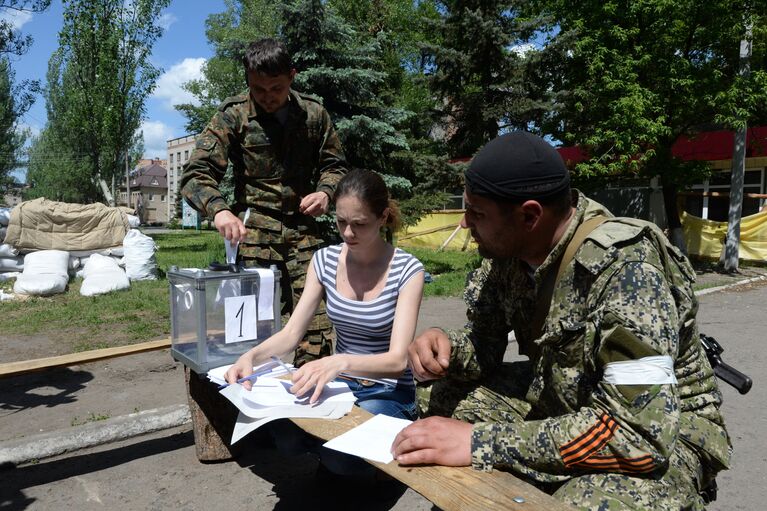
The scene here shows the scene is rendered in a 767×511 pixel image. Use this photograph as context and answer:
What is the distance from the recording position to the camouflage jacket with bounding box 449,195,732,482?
4.47 feet

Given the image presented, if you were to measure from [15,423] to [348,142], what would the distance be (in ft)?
→ 25.3

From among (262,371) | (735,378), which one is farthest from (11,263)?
(735,378)

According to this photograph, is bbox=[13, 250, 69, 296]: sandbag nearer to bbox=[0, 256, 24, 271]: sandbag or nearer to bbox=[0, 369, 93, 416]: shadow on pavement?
bbox=[0, 256, 24, 271]: sandbag

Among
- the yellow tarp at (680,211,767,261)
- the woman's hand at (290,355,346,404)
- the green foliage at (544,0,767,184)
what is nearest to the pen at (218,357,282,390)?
the woman's hand at (290,355,346,404)

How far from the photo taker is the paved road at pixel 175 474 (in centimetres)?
293

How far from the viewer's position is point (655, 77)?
12.2 meters

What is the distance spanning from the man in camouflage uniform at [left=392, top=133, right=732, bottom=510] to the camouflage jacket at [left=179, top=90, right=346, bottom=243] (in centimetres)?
197

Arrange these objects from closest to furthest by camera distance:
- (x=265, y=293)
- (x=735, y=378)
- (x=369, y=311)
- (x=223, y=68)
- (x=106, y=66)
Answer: (x=735, y=378)
(x=369, y=311)
(x=265, y=293)
(x=106, y=66)
(x=223, y=68)

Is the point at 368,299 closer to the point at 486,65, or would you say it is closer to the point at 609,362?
the point at 609,362

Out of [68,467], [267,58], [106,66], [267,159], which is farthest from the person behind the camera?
[106,66]

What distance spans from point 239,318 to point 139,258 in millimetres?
8796

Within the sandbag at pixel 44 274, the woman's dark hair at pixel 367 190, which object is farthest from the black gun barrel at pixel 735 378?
the sandbag at pixel 44 274

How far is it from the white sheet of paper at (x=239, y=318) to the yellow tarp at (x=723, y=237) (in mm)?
14902

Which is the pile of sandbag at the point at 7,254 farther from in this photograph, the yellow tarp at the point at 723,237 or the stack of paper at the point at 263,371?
the yellow tarp at the point at 723,237
